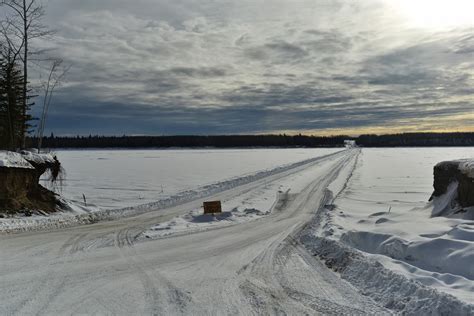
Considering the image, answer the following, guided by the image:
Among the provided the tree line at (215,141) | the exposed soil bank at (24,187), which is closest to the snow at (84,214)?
the exposed soil bank at (24,187)

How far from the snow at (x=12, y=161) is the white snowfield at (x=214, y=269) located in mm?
2919

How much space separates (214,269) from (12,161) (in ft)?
37.0

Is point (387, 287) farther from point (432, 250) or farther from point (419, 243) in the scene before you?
point (419, 243)

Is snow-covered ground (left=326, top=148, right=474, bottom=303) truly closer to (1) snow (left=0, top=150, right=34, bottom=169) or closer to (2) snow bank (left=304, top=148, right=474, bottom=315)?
(2) snow bank (left=304, top=148, right=474, bottom=315)

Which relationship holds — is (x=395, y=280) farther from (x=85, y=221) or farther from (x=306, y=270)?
(x=85, y=221)

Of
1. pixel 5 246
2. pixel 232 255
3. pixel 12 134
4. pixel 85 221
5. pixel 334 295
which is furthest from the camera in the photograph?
pixel 12 134

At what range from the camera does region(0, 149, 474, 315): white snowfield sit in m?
6.37

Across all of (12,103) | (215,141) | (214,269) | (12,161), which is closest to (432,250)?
(214,269)

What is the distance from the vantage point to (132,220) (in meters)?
15.5

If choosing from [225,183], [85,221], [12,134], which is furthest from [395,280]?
[225,183]

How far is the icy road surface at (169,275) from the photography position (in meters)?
6.43

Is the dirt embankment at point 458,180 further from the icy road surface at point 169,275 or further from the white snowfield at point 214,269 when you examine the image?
the icy road surface at point 169,275

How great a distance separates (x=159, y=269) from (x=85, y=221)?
777cm

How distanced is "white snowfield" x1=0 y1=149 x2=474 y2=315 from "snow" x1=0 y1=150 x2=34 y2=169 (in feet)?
9.58
